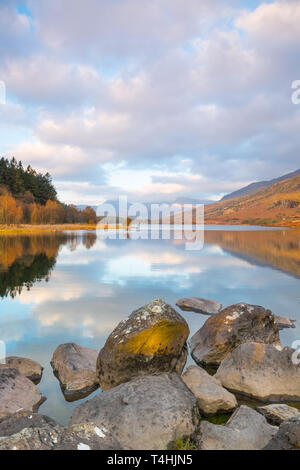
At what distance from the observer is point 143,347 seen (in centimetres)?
821

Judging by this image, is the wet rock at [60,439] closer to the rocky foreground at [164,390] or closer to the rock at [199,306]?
the rocky foreground at [164,390]

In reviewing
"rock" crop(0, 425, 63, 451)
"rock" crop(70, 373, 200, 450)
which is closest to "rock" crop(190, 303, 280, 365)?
"rock" crop(70, 373, 200, 450)

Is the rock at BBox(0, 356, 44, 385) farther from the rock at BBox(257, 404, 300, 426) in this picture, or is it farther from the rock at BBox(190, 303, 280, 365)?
the rock at BBox(257, 404, 300, 426)

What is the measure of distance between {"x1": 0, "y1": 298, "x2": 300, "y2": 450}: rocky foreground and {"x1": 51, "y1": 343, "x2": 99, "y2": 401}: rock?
1.2 inches

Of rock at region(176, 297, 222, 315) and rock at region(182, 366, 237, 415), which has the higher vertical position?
rock at region(182, 366, 237, 415)

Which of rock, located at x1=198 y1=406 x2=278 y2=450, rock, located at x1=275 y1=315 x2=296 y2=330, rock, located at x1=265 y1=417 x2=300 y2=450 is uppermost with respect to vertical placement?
rock, located at x1=265 y1=417 x2=300 y2=450

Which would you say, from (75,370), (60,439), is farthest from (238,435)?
(75,370)

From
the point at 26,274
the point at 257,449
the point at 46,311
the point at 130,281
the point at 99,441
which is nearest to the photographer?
the point at 99,441

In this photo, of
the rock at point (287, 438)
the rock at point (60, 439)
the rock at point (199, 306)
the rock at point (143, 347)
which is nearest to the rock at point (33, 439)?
the rock at point (60, 439)

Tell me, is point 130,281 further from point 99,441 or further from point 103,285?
point 99,441

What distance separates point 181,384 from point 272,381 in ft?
9.93

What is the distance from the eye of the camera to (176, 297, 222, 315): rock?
16.6 meters
